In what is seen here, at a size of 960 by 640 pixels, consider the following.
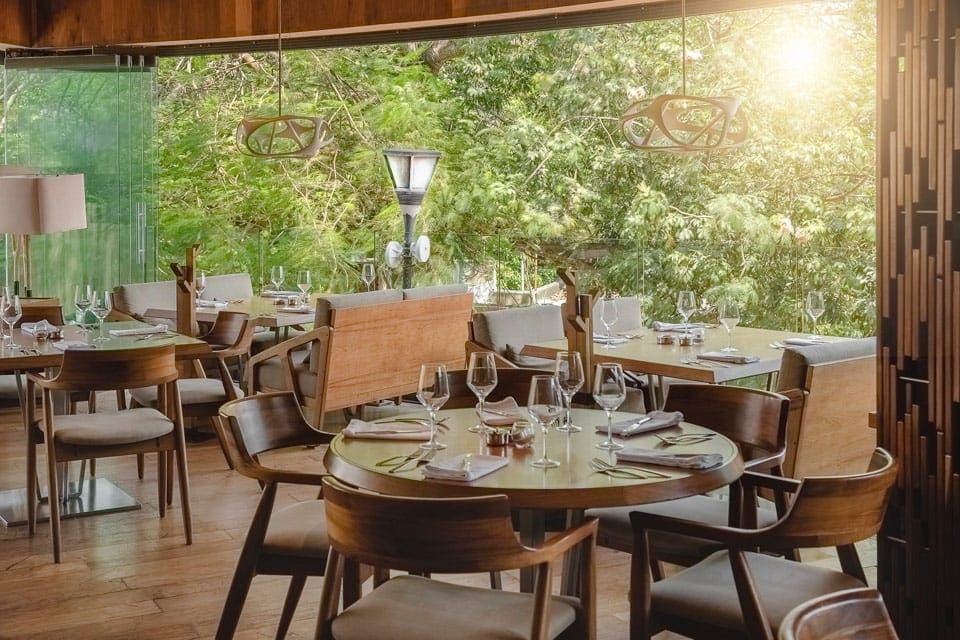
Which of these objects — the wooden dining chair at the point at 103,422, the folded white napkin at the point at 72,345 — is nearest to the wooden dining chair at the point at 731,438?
the wooden dining chair at the point at 103,422

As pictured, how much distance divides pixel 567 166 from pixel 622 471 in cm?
879

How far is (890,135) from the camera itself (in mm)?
3232

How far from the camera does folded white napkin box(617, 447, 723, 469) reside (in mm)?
2916

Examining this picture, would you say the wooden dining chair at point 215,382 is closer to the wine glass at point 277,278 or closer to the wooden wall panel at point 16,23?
the wine glass at point 277,278

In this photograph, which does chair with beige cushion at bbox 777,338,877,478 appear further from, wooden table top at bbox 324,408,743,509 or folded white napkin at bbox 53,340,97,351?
folded white napkin at bbox 53,340,97,351

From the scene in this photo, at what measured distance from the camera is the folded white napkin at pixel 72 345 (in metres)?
4.89

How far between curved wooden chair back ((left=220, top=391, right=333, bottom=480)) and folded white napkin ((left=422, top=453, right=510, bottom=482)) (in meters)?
0.65

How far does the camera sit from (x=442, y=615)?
2.62m

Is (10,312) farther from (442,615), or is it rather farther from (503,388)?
(442,615)

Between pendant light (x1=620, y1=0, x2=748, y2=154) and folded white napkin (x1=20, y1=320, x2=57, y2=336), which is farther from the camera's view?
folded white napkin (x1=20, y1=320, x2=57, y2=336)

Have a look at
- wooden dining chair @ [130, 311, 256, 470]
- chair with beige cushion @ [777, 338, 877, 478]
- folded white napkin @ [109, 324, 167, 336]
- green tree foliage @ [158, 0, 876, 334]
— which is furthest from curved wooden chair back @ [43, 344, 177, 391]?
green tree foliage @ [158, 0, 876, 334]

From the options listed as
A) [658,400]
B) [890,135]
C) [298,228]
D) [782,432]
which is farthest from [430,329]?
[298,228]

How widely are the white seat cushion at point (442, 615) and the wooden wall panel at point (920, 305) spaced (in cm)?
119

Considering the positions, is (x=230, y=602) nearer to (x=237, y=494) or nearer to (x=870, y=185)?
(x=237, y=494)
